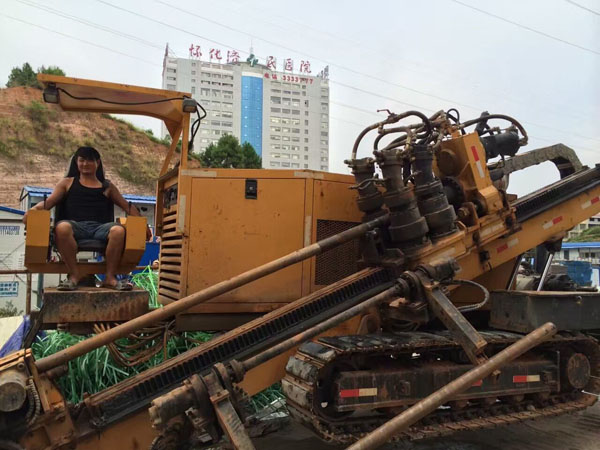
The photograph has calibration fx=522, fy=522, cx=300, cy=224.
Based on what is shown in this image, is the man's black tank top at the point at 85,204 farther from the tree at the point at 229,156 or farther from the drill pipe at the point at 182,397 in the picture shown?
the tree at the point at 229,156

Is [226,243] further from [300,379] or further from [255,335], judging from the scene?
[300,379]

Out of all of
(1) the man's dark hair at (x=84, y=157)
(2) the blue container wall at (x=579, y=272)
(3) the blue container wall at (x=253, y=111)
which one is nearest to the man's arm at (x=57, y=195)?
(1) the man's dark hair at (x=84, y=157)

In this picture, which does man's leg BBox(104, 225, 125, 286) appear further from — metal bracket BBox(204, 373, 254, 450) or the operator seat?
metal bracket BBox(204, 373, 254, 450)

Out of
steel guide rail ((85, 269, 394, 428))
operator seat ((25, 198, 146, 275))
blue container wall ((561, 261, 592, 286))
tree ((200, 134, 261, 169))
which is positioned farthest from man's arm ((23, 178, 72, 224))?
tree ((200, 134, 261, 169))

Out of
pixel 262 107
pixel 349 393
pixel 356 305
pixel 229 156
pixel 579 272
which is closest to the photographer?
pixel 349 393

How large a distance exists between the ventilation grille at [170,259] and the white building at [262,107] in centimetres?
9348

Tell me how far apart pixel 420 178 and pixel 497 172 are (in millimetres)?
1227

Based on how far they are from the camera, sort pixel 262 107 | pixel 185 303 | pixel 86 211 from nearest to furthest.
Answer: pixel 185 303 → pixel 86 211 → pixel 262 107

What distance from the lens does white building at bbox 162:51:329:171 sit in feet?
323

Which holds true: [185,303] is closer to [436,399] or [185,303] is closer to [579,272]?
[436,399]

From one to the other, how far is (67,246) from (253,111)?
333 feet

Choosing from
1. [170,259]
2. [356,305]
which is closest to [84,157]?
[170,259]

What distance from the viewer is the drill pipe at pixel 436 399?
2820mm

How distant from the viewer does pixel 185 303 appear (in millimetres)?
3428
